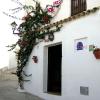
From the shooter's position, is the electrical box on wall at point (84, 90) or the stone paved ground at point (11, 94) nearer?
the electrical box on wall at point (84, 90)

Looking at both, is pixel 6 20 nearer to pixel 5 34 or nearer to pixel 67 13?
pixel 5 34

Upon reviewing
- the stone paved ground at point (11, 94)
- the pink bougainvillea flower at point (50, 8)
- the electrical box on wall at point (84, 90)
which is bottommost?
the stone paved ground at point (11, 94)

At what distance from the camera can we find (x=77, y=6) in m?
10.6

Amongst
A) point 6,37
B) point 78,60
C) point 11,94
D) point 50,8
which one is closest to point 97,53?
point 78,60

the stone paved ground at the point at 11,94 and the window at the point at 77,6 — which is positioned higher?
the window at the point at 77,6

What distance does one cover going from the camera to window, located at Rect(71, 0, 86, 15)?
10255mm

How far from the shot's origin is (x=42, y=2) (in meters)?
13.0

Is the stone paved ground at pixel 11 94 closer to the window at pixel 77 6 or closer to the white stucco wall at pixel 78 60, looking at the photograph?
the white stucco wall at pixel 78 60

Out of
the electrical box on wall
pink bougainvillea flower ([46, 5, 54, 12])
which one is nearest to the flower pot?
the electrical box on wall

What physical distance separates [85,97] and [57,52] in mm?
3180

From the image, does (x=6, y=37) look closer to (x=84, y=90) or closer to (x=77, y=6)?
(x=77, y=6)

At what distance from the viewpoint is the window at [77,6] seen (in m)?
10.3

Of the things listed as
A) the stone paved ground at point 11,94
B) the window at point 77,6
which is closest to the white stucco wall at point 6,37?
the stone paved ground at point 11,94

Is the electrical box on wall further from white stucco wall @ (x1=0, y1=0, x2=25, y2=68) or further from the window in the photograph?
white stucco wall @ (x1=0, y1=0, x2=25, y2=68)
